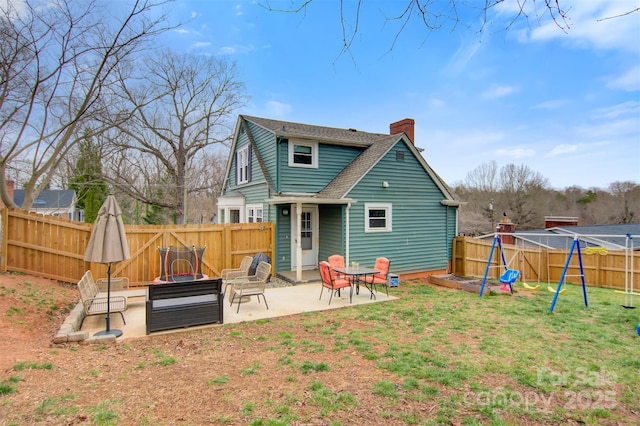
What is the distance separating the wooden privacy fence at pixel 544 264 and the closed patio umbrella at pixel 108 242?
1234 centimetres

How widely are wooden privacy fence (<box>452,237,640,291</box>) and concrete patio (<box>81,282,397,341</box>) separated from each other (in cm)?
529

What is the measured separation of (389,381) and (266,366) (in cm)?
172

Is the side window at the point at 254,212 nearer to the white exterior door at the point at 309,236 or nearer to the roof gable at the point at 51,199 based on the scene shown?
the white exterior door at the point at 309,236

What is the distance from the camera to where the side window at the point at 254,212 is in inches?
523

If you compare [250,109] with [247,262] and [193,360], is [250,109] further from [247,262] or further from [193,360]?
[193,360]

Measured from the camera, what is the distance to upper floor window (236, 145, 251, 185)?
14.4 metres

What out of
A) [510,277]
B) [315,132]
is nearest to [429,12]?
[510,277]

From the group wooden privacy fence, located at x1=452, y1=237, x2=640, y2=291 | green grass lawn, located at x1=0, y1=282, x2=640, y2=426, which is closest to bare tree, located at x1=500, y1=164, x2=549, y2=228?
wooden privacy fence, located at x1=452, y1=237, x2=640, y2=291

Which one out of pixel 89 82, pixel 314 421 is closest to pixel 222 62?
pixel 89 82

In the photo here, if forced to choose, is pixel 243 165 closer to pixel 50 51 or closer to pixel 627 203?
pixel 50 51

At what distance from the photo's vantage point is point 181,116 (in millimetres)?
24844

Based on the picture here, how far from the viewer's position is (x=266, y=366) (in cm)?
465

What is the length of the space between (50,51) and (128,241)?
660 cm

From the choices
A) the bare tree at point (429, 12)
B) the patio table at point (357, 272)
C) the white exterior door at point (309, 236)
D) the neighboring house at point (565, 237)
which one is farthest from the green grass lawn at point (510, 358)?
the neighboring house at point (565, 237)
